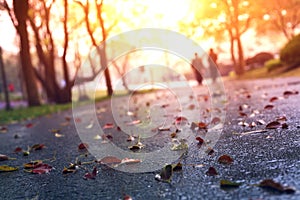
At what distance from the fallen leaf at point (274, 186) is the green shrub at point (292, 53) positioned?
19.7m

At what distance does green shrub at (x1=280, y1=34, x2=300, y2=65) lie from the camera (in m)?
20.6

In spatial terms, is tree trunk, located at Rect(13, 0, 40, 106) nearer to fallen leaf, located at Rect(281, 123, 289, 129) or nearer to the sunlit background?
the sunlit background

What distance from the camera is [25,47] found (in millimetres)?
16625

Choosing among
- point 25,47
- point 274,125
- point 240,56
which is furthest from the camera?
point 240,56

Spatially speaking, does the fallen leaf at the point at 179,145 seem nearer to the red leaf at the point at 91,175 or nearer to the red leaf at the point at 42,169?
the red leaf at the point at 91,175

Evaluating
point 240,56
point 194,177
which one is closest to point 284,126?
point 194,177

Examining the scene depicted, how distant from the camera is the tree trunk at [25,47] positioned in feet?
52.6

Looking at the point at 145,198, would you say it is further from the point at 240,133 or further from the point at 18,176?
the point at 240,133

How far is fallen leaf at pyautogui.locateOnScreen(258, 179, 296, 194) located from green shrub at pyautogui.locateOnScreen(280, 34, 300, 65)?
1974 centimetres

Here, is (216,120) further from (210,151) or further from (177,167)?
(177,167)

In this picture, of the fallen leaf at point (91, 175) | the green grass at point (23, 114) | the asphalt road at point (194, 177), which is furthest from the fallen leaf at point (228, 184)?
the green grass at point (23, 114)

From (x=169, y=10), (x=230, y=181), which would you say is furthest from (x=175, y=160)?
(x=169, y=10)

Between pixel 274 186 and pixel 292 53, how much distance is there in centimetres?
2030

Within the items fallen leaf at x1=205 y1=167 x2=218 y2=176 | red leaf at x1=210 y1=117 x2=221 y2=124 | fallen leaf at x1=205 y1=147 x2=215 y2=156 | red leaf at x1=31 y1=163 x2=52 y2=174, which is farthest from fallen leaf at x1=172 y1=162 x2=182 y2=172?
red leaf at x1=210 y1=117 x2=221 y2=124
